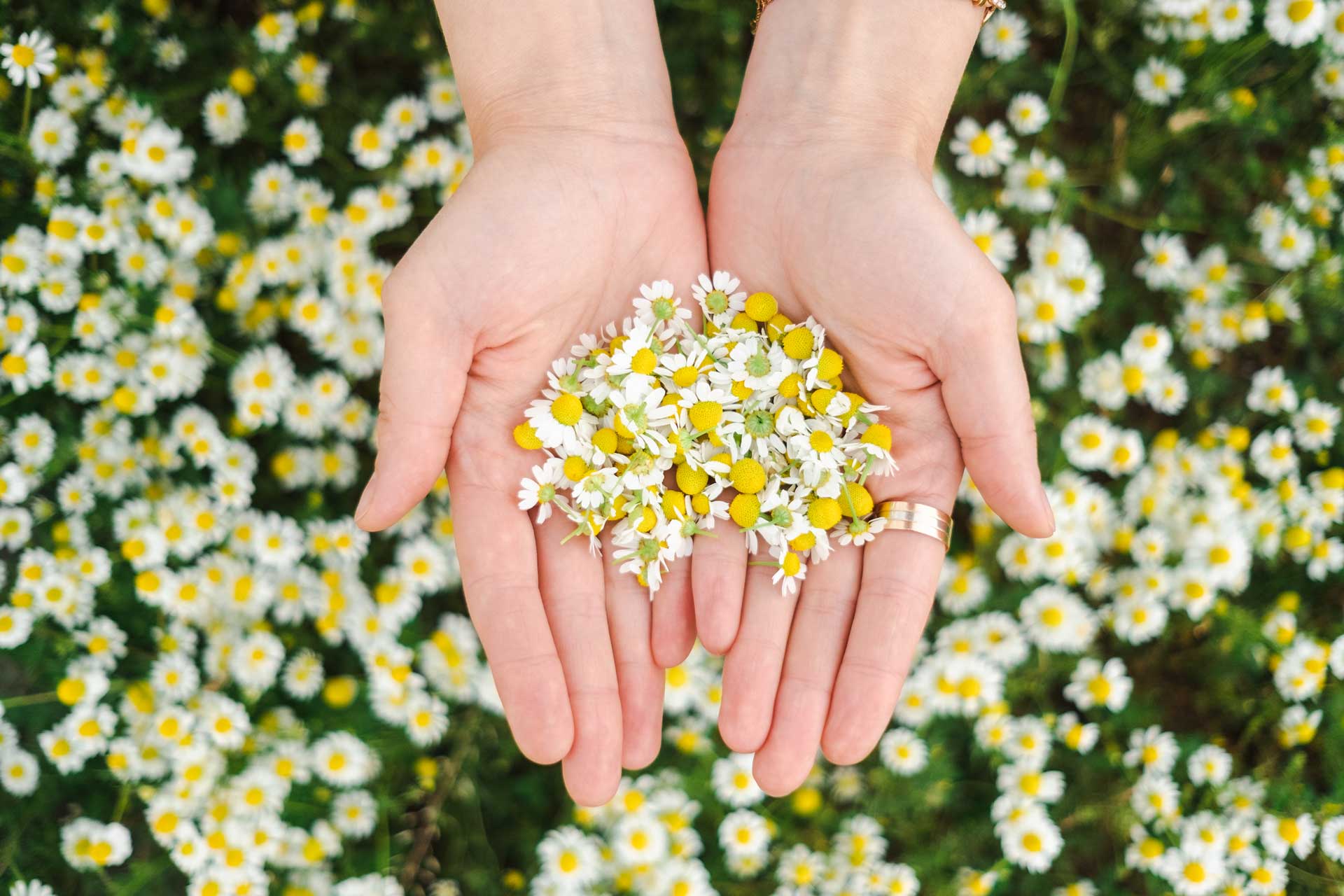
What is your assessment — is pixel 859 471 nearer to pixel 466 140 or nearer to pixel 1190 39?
pixel 466 140

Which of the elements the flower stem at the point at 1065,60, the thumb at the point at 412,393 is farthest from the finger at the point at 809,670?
the flower stem at the point at 1065,60

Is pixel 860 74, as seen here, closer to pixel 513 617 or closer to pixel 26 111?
pixel 513 617

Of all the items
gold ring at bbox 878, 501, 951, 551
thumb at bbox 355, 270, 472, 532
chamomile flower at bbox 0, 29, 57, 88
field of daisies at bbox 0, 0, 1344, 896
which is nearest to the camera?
thumb at bbox 355, 270, 472, 532

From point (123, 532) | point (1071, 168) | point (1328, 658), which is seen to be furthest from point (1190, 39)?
point (123, 532)

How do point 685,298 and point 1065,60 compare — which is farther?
point 1065,60

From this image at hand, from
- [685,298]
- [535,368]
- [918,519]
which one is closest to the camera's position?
[918,519]

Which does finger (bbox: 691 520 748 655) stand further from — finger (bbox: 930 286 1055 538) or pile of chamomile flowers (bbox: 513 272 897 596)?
finger (bbox: 930 286 1055 538)

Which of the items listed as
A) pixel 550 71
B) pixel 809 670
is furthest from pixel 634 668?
pixel 550 71

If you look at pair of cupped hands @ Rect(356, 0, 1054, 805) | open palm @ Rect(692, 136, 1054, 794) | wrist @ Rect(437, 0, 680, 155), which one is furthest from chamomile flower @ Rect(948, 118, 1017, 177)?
wrist @ Rect(437, 0, 680, 155)
